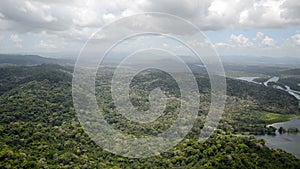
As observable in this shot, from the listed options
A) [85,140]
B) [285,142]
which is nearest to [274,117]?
[285,142]

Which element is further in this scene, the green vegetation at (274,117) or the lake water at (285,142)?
the green vegetation at (274,117)

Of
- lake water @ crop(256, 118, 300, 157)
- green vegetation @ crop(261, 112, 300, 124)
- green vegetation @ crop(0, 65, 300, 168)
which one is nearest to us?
green vegetation @ crop(0, 65, 300, 168)

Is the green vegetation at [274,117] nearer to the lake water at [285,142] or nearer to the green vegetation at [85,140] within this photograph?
the green vegetation at [85,140]

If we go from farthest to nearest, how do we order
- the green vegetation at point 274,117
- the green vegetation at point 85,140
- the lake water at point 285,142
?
the green vegetation at point 274,117 → the lake water at point 285,142 → the green vegetation at point 85,140

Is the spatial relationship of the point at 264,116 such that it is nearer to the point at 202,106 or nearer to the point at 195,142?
the point at 202,106

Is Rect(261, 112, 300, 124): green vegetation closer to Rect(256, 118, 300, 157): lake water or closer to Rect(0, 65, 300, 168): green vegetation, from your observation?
Rect(0, 65, 300, 168): green vegetation

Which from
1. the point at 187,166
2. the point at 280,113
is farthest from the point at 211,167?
the point at 280,113

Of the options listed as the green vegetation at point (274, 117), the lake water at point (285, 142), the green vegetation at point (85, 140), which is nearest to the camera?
the green vegetation at point (85, 140)

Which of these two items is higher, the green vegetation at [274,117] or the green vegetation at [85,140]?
the green vegetation at [85,140]

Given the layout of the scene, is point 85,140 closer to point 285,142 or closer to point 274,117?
point 285,142

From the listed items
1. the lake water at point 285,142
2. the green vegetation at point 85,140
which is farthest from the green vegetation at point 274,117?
the lake water at point 285,142

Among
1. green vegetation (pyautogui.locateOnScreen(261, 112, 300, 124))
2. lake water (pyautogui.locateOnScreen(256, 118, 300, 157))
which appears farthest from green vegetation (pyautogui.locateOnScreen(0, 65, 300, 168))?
lake water (pyautogui.locateOnScreen(256, 118, 300, 157))
